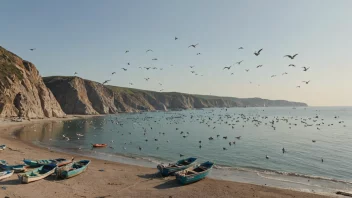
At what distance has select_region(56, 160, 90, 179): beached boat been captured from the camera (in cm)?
2568

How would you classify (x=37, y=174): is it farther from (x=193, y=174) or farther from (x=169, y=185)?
(x=193, y=174)

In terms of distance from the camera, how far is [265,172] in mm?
32656

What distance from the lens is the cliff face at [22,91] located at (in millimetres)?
81250

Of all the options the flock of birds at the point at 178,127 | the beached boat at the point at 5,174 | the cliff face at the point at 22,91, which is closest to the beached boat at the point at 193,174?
the flock of birds at the point at 178,127

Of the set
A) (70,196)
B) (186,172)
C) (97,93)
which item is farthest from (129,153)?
(97,93)

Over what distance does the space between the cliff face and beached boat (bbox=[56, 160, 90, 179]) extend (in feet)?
199

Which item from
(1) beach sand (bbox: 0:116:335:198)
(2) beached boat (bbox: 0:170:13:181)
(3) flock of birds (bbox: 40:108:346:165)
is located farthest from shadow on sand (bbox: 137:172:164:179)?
(3) flock of birds (bbox: 40:108:346:165)

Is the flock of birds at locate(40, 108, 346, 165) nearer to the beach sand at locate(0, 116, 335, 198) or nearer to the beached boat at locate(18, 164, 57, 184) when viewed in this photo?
the beach sand at locate(0, 116, 335, 198)

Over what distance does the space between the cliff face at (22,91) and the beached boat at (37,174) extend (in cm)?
6133

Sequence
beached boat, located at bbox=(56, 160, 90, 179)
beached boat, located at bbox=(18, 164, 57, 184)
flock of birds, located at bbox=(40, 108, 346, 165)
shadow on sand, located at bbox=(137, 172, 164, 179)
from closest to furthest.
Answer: beached boat, located at bbox=(18, 164, 57, 184) → beached boat, located at bbox=(56, 160, 90, 179) → shadow on sand, located at bbox=(137, 172, 164, 179) → flock of birds, located at bbox=(40, 108, 346, 165)

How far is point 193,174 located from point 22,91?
81.6 m

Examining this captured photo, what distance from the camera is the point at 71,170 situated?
2650 cm

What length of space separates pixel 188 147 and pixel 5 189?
109 feet

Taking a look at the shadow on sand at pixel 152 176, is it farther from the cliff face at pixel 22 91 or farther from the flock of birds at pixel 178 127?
the cliff face at pixel 22 91
